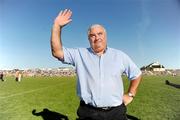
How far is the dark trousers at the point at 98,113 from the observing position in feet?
17.2

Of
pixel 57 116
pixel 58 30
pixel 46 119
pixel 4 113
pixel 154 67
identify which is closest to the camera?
pixel 58 30

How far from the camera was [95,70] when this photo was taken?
518 cm

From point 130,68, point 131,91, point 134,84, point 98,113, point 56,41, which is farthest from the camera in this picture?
point 131,91

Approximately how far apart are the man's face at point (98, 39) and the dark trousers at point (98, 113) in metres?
0.74

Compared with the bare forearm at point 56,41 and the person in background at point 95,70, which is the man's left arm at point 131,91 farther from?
the bare forearm at point 56,41

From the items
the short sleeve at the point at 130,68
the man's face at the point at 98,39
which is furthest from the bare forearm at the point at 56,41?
the short sleeve at the point at 130,68

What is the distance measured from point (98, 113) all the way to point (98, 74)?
51 centimetres

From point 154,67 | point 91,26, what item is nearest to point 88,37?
point 91,26

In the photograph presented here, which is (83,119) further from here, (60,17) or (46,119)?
(46,119)

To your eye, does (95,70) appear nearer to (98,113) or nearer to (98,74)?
(98,74)

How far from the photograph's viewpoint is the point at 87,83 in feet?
17.0

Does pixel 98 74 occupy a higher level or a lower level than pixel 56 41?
lower

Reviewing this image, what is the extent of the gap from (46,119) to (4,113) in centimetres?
245

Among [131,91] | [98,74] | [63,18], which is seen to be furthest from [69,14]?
[131,91]
